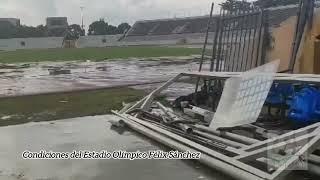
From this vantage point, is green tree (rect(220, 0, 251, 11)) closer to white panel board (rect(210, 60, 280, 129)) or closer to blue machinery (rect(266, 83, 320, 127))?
white panel board (rect(210, 60, 280, 129))

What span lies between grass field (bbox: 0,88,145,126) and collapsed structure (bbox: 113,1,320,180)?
1.43 meters

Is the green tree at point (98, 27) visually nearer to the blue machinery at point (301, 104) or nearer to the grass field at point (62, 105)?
the grass field at point (62, 105)

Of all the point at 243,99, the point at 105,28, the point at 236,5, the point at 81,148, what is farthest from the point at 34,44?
the point at 243,99

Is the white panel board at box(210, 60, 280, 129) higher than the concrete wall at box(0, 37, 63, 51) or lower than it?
higher

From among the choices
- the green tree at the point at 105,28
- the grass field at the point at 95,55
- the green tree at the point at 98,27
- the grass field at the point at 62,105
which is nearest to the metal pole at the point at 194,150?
the grass field at the point at 62,105

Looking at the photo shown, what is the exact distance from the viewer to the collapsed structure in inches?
227

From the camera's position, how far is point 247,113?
26.1 feet

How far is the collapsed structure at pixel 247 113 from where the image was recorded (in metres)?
5.76

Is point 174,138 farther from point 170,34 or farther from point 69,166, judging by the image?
point 170,34

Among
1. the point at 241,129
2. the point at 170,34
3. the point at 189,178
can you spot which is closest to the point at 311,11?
the point at 241,129

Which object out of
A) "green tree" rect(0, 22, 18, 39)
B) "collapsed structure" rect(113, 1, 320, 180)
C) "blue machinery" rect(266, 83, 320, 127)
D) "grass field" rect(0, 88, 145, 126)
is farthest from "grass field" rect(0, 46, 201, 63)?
"green tree" rect(0, 22, 18, 39)

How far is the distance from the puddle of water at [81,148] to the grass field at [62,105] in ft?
2.56

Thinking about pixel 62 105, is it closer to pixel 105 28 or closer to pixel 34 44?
pixel 34 44

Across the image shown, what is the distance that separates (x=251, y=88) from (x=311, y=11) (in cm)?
193
